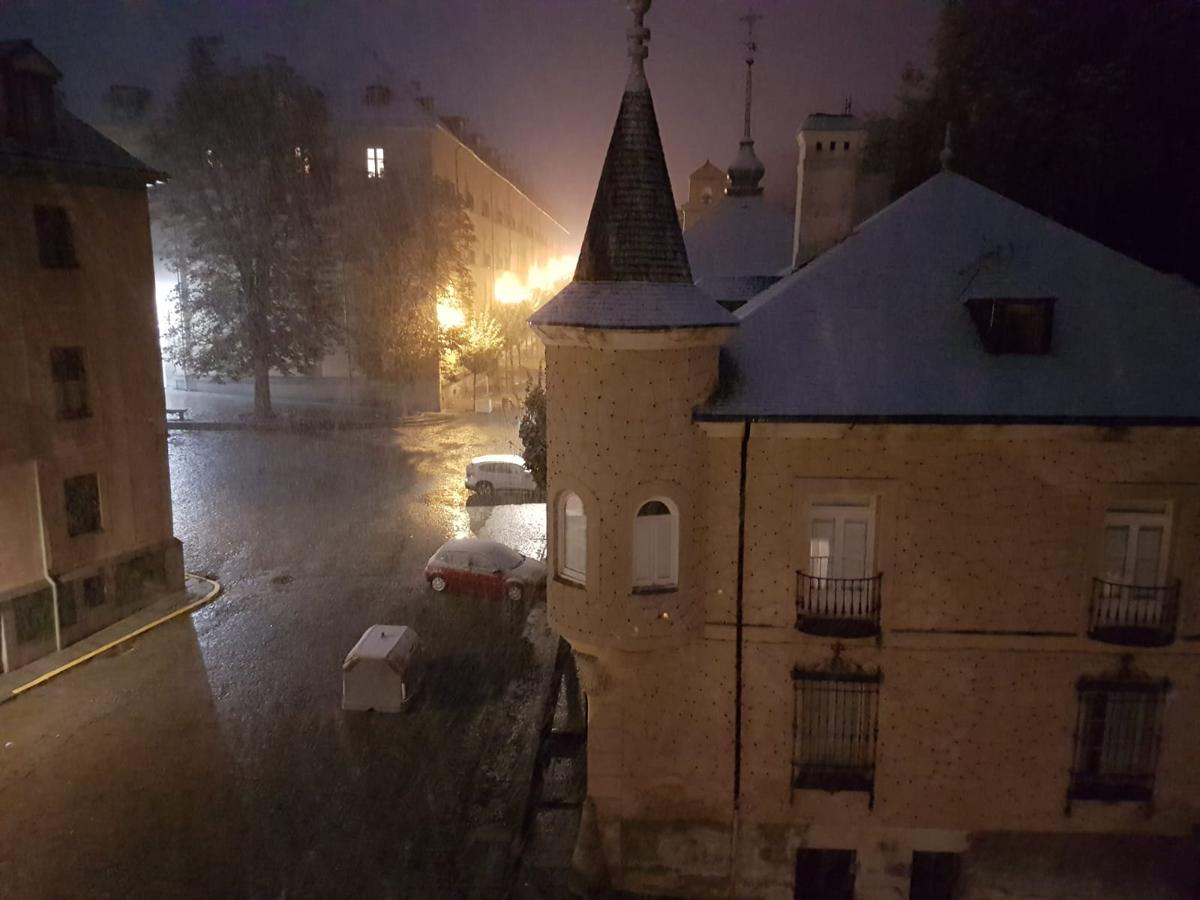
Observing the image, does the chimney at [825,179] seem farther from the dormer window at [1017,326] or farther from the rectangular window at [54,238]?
the rectangular window at [54,238]

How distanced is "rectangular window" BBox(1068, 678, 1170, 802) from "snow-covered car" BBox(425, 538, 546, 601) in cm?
1404

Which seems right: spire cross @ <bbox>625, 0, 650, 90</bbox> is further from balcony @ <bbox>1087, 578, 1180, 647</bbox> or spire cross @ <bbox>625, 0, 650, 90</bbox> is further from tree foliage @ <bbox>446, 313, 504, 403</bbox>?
tree foliage @ <bbox>446, 313, 504, 403</bbox>

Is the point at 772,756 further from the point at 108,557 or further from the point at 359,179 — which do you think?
the point at 359,179

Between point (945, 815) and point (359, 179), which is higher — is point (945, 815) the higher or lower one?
the lower one

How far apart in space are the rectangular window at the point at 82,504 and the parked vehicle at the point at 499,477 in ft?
47.6

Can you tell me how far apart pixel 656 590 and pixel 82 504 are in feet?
51.3

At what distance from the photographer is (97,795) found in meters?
15.7

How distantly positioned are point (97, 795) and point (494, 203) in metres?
56.4

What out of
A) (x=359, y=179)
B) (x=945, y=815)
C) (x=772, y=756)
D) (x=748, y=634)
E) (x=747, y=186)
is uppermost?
(x=359, y=179)

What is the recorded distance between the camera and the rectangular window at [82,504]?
68.6 ft

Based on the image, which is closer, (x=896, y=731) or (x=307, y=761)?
(x=896, y=731)

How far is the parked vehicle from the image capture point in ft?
111

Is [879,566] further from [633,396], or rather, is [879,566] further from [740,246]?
[740,246]

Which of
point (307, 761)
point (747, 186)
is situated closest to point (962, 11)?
point (747, 186)
